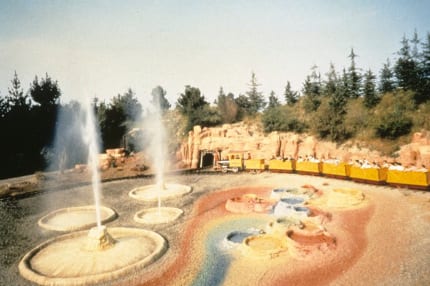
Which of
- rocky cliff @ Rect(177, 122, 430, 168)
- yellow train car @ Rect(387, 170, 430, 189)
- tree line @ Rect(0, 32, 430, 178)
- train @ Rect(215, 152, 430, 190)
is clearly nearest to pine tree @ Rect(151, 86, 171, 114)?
tree line @ Rect(0, 32, 430, 178)

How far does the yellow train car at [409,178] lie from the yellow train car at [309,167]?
19.1 feet

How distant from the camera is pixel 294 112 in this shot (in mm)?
42406

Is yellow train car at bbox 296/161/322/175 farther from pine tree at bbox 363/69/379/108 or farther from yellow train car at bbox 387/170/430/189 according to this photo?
pine tree at bbox 363/69/379/108

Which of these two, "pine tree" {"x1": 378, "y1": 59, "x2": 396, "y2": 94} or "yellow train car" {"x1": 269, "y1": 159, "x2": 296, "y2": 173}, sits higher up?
"pine tree" {"x1": 378, "y1": 59, "x2": 396, "y2": 94}

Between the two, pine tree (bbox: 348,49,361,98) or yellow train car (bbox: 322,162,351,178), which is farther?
pine tree (bbox: 348,49,361,98)

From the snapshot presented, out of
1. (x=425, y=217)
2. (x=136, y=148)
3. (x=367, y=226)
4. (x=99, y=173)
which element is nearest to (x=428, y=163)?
(x=425, y=217)

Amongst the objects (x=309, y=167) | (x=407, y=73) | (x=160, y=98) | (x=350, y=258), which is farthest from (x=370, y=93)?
(x=160, y=98)

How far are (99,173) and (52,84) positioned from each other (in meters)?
18.7

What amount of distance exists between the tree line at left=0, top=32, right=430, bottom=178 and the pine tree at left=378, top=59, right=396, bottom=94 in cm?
11

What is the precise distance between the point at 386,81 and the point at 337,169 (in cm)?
2176

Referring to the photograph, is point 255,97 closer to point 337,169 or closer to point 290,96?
point 290,96

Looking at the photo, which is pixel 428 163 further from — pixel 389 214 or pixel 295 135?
pixel 295 135

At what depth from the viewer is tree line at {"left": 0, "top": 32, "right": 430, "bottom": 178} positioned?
32.8 meters

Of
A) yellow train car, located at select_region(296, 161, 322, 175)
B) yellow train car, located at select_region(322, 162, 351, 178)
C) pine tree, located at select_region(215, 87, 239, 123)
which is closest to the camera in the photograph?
yellow train car, located at select_region(322, 162, 351, 178)
